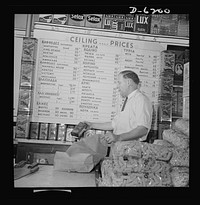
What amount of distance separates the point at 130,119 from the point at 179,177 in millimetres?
344

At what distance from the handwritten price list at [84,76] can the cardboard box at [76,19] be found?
57 millimetres

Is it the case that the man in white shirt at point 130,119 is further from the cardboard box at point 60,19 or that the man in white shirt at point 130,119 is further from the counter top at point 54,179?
the cardboard box at point 60,19

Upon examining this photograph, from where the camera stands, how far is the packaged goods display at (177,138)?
4.33ft

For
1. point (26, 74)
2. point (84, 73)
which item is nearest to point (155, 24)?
point (84, 73)

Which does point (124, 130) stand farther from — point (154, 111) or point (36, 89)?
point (36, 89)

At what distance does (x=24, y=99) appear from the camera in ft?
4.34

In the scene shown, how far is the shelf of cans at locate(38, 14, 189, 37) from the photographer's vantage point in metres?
1.36

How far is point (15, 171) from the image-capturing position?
128 centimetres

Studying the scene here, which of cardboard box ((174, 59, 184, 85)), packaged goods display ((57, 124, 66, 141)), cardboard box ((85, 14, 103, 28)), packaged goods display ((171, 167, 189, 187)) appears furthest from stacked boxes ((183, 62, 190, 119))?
packaged goods display ((57, 124, 66, 141))

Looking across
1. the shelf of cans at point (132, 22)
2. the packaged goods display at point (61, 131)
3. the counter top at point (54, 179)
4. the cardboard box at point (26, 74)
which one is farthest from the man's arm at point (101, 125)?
the shelf of cans at point (132, 22)

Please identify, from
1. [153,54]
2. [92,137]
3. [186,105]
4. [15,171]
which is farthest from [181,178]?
[15,171]

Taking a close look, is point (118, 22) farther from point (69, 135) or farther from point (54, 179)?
point (54, 179)

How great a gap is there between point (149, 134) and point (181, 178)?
24 centimetres

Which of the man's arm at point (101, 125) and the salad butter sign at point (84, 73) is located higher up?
the salad butter sign at point (84, 73)
